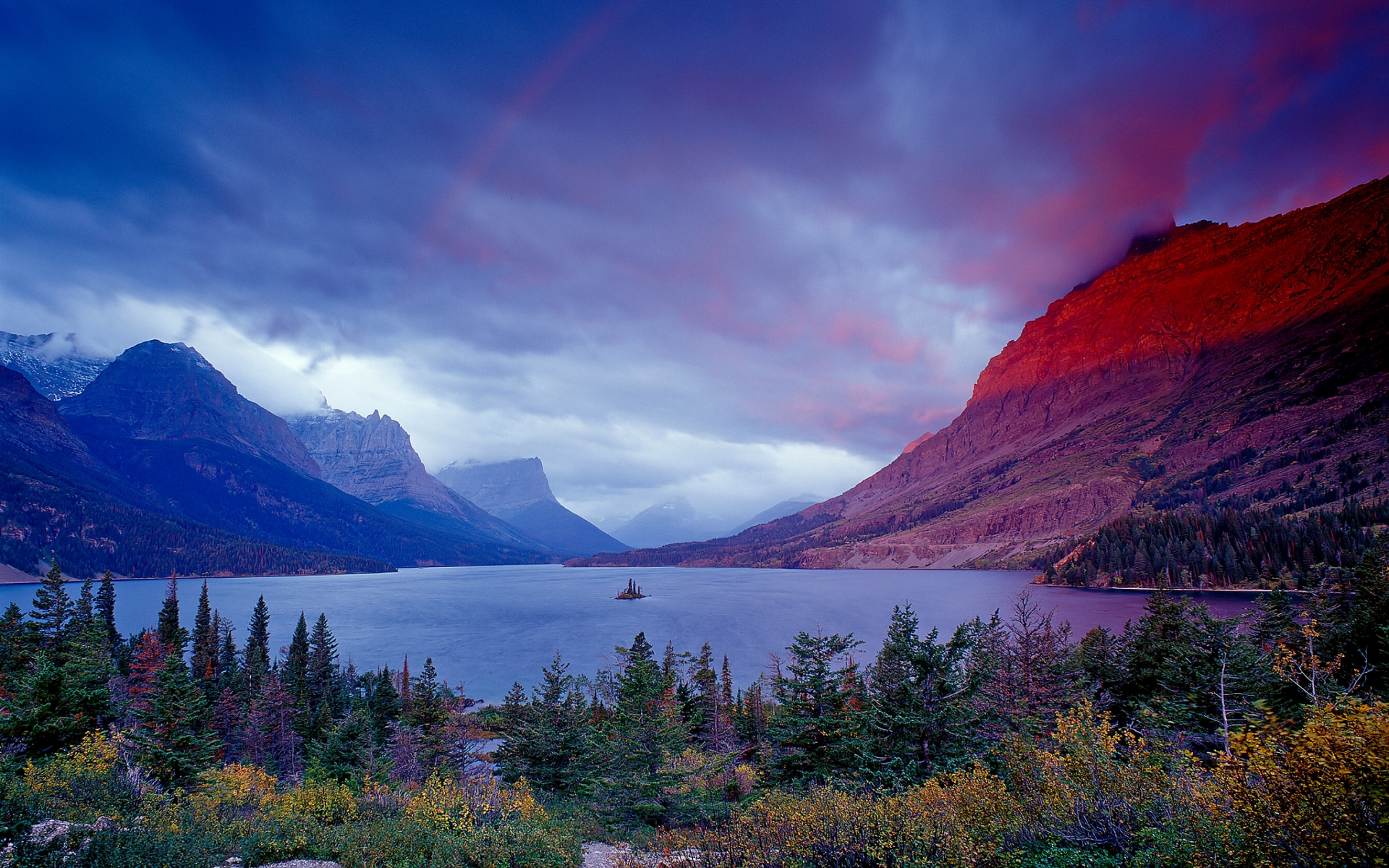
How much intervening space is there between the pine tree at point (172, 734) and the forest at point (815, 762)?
157mm

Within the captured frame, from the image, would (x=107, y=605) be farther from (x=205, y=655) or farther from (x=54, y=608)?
(x=54, y=608)

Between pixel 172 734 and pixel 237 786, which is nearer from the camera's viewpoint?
pixel 237 786

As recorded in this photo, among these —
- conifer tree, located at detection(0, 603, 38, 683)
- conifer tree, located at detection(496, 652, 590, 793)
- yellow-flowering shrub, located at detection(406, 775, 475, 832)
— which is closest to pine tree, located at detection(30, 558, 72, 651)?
conifer tree, located at detection(0, 603, 38, 683)

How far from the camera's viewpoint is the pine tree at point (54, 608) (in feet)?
140

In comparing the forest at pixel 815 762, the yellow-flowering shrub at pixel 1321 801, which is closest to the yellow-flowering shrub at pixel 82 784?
the forest at pixel 815 762

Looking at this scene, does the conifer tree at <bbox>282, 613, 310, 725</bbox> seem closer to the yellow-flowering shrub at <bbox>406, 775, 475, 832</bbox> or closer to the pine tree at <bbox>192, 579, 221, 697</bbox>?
the pine tree at <bbox>192, 579, 221, 697</bbox>

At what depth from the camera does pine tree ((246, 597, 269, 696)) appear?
60.4 metres

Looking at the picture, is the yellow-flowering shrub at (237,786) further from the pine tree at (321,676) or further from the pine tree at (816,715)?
the pine tree at (321,676)

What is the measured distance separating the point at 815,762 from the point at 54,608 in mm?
62677

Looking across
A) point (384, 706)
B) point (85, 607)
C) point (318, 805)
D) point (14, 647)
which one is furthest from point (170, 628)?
point (318, 805)

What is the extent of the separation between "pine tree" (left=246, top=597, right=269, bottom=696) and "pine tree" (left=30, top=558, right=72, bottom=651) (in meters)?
17.1

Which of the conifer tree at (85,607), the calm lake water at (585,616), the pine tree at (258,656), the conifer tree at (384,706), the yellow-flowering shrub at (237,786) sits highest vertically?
the conifer tree at (85,607)

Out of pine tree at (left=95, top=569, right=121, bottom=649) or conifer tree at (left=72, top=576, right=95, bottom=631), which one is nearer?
conifer tree at (left=72, top=576, right=95, bottom=631)

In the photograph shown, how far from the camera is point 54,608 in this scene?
46.3 m
